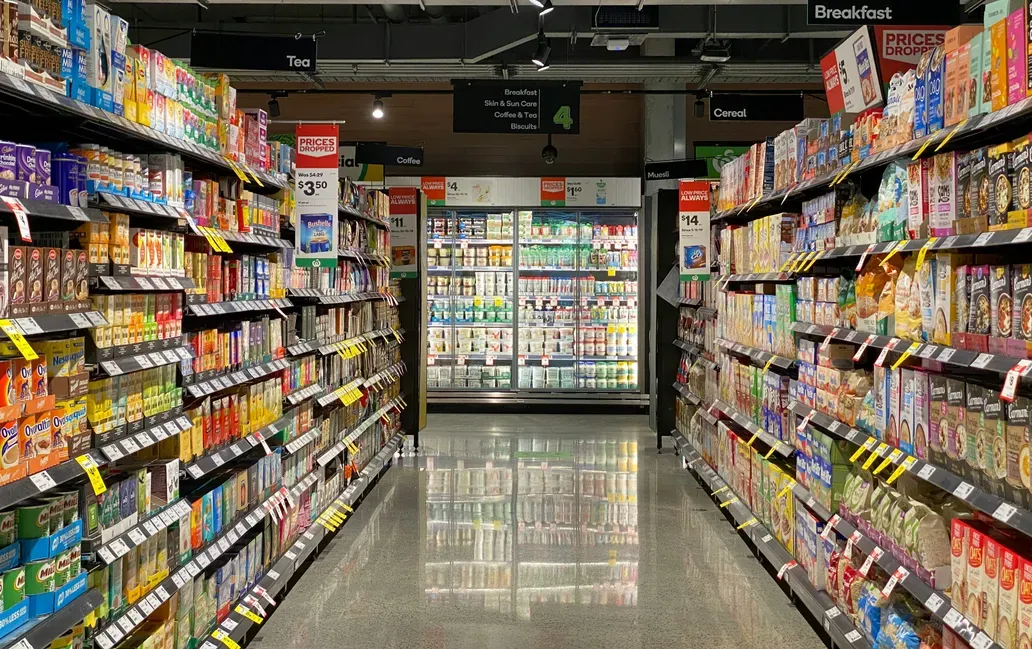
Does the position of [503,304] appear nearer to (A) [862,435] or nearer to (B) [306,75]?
(B) [306,75]

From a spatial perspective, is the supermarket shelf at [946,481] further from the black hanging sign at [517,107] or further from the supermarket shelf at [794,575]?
the black hanging sign at [517,107]

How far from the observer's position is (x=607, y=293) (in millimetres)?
13109

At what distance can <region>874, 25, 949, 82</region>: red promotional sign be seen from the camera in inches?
226

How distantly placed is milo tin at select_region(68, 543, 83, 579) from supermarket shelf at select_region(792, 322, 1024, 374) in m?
2.75

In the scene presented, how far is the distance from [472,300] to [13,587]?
10609 millimetres

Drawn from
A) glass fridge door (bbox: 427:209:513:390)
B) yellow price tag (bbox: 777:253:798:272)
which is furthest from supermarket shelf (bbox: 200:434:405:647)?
glass fridge door (bbox: 427:209:513:390)

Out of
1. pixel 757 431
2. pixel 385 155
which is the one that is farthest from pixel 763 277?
pixel 385 155

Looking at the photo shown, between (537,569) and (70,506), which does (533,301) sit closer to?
(537,569)

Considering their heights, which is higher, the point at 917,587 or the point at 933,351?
the point at 933,351

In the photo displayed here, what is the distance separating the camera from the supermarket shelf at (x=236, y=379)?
4066 mm

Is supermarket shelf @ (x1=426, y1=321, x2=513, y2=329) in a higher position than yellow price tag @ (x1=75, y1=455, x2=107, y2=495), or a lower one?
higher

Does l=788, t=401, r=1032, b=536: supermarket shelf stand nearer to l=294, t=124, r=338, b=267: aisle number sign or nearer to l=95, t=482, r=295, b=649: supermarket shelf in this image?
l=95, t=482, r=295, b=649: supermarket shelf

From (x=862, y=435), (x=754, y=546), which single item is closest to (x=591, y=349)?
(x=754, y=546)

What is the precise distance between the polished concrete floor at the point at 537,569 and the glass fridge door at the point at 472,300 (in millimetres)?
3930
